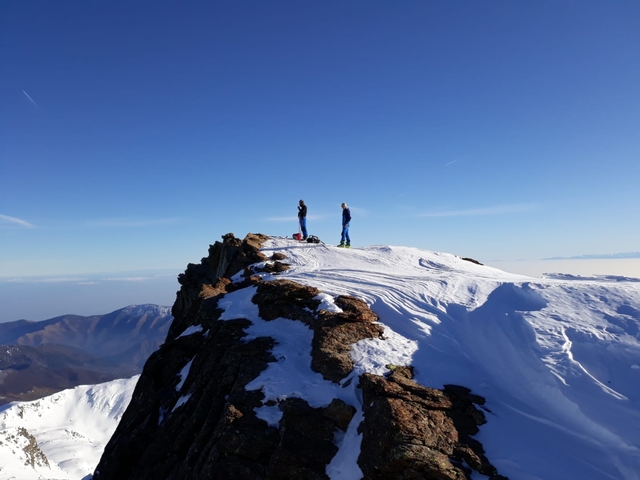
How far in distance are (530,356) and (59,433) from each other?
18564cm

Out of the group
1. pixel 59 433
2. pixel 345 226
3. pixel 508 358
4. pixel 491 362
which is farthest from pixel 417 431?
pixel 59 433

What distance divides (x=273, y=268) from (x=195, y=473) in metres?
13.7

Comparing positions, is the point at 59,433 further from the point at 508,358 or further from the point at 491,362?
the point at 508,358

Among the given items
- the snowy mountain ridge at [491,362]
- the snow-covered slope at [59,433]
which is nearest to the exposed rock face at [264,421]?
the snowy mountain ridge at [491,362]

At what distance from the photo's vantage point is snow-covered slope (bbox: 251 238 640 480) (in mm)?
8828

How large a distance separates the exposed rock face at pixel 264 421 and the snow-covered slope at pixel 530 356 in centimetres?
Answer: 66

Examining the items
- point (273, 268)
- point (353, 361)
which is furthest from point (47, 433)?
point (353, 361)

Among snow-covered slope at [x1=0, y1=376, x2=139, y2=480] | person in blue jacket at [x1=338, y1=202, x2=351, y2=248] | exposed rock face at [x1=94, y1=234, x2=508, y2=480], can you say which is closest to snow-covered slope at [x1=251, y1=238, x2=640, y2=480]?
exposed rock face at [x1=94, y1=234, x2=508, y2=480]

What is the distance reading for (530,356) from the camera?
11.8 m

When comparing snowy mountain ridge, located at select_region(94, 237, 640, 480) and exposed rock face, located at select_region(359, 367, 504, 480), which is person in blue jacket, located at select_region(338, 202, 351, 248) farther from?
exposed rock face, located at select_region(359, 367, 504, 480)

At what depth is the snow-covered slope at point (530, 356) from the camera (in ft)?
29.0

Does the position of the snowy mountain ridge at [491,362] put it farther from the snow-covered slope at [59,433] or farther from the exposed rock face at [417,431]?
the snow-covered slope at [59,433]

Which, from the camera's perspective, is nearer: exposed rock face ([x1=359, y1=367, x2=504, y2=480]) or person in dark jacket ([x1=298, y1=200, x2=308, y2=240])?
exposed rock face ([x1=359, y1=367, x2=504, y2=480])

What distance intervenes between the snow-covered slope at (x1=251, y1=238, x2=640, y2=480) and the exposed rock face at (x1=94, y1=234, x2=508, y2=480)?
26.0 inches
